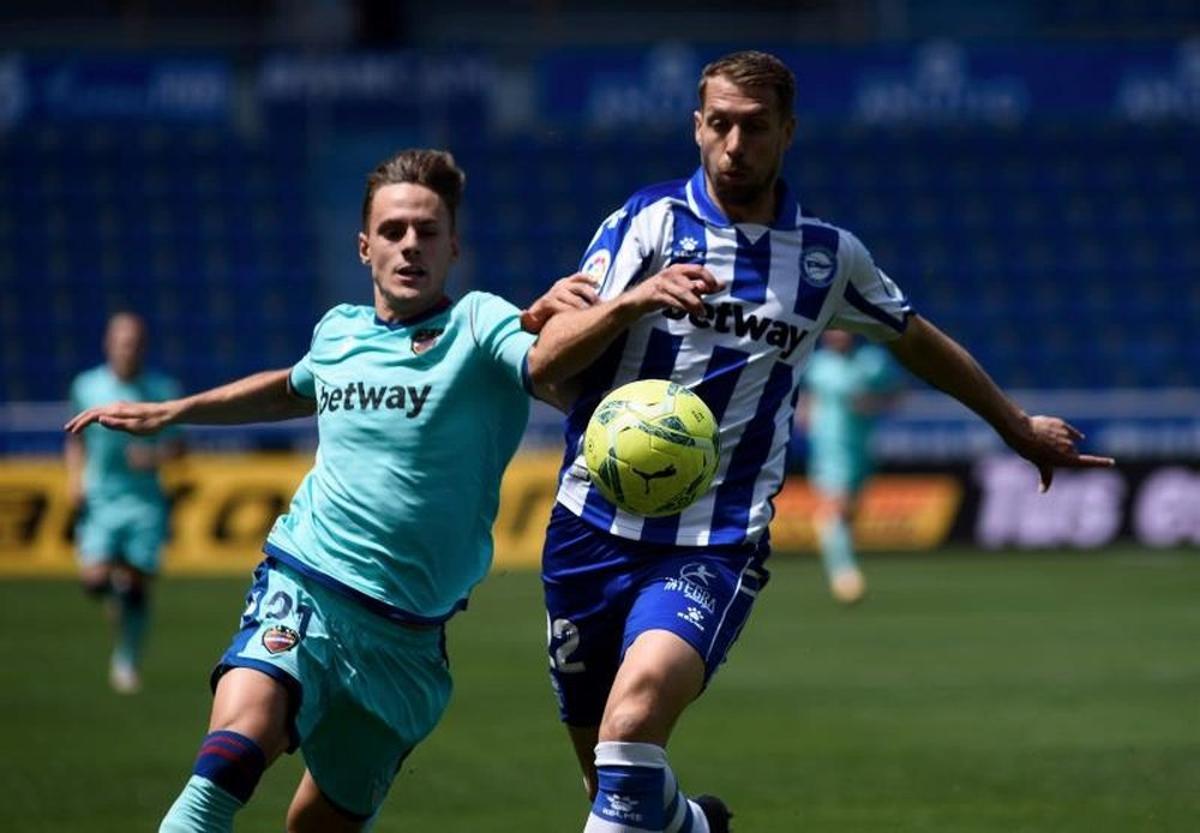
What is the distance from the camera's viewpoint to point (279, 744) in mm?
5863

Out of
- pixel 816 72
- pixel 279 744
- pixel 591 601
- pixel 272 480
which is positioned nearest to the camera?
pixel 279 744

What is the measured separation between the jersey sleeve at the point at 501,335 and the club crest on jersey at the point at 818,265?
930mm

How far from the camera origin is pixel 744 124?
636 cm

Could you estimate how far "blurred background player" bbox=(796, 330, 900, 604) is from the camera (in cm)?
1958

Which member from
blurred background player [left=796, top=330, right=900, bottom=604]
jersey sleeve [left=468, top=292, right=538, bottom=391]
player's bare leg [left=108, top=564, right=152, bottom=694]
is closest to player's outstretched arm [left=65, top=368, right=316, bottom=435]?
jersey sleeve [left=468, top=292, right=538, bottom=391]

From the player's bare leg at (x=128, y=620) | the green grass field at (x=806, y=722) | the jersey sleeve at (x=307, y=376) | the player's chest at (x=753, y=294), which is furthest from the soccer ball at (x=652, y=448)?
the player's bare leg at (x=128, y=620)

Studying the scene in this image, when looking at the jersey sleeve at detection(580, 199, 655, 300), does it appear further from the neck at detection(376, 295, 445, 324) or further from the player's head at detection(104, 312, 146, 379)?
the player's head at detection(104, 312, 146, 379)

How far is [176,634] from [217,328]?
11.8 meters

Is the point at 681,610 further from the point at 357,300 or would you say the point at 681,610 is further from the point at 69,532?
the point at 357,300

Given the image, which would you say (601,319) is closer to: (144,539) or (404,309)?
(404,309)

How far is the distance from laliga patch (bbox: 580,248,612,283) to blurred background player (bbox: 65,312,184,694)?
28.3 ft

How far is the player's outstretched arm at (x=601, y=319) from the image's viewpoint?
5621 mm

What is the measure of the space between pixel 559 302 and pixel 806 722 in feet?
21.2

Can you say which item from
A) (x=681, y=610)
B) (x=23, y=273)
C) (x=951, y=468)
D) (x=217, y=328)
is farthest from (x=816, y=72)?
(x=681, y=610)
